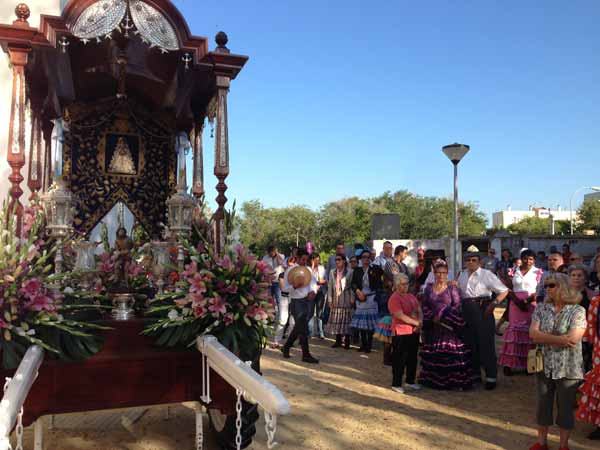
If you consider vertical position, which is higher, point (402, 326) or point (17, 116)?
point (17, 116)

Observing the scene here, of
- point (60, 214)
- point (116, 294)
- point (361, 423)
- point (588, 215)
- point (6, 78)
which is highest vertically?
point (6, 78)

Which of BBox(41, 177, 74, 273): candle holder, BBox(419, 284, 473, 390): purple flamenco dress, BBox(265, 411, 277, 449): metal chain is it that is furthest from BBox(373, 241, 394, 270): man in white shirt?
BBox(265, 411, 277, 449): metal chain

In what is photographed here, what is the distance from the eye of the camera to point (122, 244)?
15.2 ft

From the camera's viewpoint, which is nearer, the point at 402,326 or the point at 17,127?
the point at 17,127

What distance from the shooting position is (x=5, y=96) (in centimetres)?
1036

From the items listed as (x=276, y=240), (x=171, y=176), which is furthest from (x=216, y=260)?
(x=276, y=240)

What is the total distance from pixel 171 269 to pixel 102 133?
3179 millimetres

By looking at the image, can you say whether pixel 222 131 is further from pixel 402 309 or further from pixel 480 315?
pixel 480 315

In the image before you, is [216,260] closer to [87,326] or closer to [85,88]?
[87,326]

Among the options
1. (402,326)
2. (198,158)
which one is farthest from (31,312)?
(402,326)

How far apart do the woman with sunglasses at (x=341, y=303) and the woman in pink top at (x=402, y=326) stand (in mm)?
2878

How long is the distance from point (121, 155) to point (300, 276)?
11.1 ft

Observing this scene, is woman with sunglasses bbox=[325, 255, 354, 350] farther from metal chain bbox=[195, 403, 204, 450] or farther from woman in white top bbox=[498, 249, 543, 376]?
metal chain bbox=[195, 403, 204, 450]

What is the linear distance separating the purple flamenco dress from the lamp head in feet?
13.8
